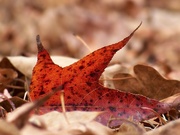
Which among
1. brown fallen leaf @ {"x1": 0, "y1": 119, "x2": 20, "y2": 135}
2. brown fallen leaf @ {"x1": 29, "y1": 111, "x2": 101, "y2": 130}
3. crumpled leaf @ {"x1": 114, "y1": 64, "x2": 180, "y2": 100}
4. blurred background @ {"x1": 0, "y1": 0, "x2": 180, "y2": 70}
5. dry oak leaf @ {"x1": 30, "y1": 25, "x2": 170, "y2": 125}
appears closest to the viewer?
brown fallen leaf @ {"x1": 0, "y1": 119, "x2": 20, "y2": 135}

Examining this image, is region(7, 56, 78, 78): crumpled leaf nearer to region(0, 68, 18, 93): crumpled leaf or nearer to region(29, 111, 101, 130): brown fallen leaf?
region(0, 68, 18, 93): crumpled leaf

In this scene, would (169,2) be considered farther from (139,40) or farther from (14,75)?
(14,75)

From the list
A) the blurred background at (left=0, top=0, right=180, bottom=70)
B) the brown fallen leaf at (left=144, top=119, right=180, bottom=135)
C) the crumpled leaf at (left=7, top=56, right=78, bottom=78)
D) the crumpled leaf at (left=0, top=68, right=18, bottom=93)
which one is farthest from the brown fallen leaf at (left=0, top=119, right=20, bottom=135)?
the blurred background at (left=0, top=0, right=180, bottom=70)

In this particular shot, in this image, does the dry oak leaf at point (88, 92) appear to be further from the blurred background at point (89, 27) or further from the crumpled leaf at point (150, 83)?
the blurred background at point (89, 27)

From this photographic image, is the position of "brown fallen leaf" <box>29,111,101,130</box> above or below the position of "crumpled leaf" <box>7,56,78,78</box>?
below

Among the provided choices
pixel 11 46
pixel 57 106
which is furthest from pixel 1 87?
pixel 11 46

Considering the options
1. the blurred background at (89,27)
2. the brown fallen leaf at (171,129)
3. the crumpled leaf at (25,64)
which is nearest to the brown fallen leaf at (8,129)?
the brown fallen leaf at (171,129)
